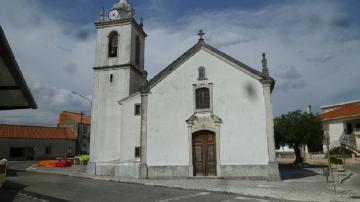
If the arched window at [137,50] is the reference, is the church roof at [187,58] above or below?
below

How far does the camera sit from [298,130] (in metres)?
34.0

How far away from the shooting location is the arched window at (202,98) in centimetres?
2070

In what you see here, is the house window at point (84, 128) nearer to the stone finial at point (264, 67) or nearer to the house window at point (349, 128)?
the house window at point (349, 128)

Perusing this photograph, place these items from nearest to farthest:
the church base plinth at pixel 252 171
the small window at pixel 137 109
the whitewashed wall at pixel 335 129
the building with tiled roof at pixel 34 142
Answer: the church base plinth at pixel 252 171
the small window at pixel 137 109
the whitewashed wall at pixel 335 129
the building with tiled roof at pixel 34 142

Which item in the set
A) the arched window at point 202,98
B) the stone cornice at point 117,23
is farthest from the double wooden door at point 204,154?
the stone cornice at point 117,23

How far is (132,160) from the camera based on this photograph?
21766 millimetres

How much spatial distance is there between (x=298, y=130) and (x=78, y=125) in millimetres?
34374

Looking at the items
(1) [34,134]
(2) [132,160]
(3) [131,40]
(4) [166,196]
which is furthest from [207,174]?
(1) [34,134]

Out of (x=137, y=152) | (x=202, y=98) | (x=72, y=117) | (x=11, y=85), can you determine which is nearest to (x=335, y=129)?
(x=202, y=98)

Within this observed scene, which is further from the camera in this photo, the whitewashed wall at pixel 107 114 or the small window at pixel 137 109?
the whitewashed wall at pixel 107 114

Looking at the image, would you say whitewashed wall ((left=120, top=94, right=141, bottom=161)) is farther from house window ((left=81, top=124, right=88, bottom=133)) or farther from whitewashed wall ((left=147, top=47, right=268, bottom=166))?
house window ((left=81, top=124, right=88, bottom=133))

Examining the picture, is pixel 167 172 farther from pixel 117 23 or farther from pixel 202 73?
pixel 117 23

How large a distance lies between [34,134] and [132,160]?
3208 cm

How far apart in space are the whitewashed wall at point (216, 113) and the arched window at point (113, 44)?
5944mm
